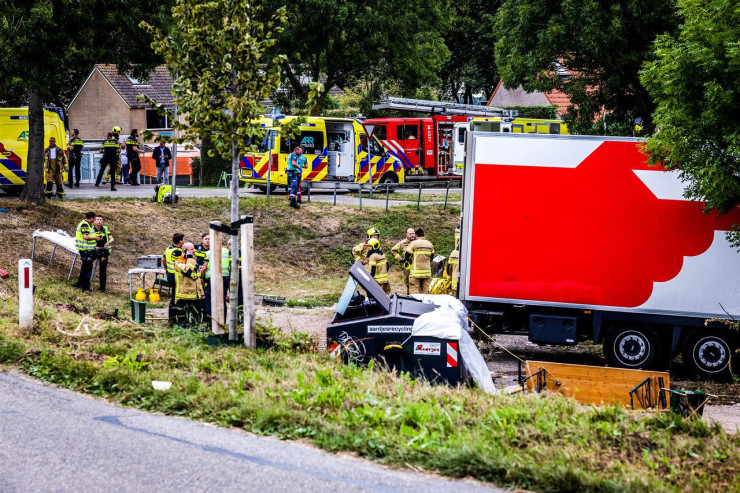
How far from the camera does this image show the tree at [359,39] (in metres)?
33.9

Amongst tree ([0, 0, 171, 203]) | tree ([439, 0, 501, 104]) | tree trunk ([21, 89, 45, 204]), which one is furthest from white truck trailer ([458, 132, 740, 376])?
tree ([439, 0, 501, 104])

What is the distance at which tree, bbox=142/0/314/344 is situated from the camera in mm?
10344

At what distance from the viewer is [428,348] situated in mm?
10391

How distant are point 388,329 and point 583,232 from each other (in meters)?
4.44

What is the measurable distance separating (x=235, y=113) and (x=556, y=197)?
5589 millimetres

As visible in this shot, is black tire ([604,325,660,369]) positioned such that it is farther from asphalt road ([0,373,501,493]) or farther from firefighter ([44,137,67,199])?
firefighter ([44,137,67,199])

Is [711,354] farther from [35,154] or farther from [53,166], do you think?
[53,166]

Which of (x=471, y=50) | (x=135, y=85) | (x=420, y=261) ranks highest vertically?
(x=471, y=50)

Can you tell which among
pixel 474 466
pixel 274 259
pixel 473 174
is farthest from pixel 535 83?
pixel 474 466

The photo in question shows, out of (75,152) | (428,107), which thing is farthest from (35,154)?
(428,107)

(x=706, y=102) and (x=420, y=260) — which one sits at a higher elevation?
(x=706, y=102)

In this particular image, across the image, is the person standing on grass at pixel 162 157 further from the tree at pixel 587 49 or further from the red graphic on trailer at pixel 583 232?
the red graphic on trailer at pixel 583 232

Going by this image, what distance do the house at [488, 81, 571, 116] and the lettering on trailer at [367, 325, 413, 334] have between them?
3638 centimetres

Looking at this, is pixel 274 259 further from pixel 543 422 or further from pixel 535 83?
pixel 543 422
